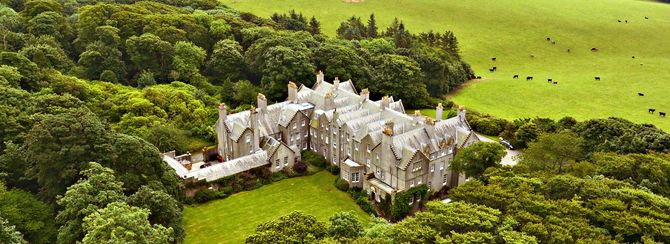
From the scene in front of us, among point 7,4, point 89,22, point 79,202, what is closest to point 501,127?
point 79,202

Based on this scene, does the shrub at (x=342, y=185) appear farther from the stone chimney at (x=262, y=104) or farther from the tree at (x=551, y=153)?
the tree at (x=551, y=153)

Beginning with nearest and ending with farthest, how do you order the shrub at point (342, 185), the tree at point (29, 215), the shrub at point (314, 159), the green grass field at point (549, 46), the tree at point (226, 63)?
the tree at point (29, 215)
the shrub at point (342, 185)
the shrub at point (314, 159)
the tree at point (226, 63)
the green grass field at point (549, 46)

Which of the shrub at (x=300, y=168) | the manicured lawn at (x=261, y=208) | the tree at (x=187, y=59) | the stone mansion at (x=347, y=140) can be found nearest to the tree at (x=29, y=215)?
the manicured lawn at (x=261, y=208)

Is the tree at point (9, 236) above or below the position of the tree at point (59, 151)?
below

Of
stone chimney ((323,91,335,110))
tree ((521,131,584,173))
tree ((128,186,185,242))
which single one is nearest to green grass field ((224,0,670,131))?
tree ((521,131,584,173))

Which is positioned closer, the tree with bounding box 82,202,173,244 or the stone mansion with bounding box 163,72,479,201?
the tree with bounding box 82,202,173,244

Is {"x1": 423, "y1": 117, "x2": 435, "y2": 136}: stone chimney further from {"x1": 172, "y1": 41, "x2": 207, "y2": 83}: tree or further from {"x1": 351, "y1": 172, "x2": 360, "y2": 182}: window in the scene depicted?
{"x1": 172, "y1": 41, "x2": 207, "y2": 83}: tree

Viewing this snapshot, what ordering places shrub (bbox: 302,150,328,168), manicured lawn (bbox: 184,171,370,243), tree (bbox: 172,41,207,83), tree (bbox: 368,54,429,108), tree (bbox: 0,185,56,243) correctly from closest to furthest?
tree (bbox: 0,185,56,243)
manicured lawn (bbox: 184,171,370,243)
shrub (bbox: 302,150,328,168)
tree (bbox: 368,54,429,108)
tree (bbox: 172,41,207,83)
